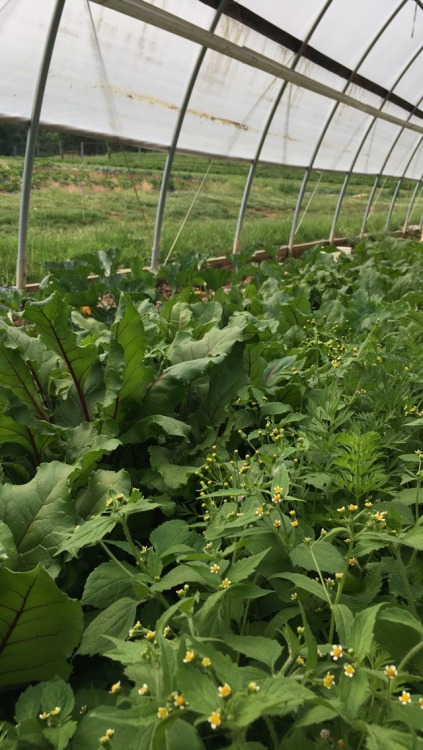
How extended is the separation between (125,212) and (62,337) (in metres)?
6.82

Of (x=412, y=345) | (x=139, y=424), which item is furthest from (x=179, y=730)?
(x=412, y=345)

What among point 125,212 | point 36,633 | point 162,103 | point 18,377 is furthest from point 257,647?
point 125,212

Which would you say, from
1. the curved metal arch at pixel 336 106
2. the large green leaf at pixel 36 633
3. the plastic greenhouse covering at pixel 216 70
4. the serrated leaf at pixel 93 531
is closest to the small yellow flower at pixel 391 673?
the serrated leaf at pixel 93 531

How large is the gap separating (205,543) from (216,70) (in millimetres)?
6012

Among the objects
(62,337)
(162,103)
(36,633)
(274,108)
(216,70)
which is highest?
(216,70)

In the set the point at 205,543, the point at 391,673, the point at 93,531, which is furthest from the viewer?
the point at 205,543

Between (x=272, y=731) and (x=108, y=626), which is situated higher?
(x=272, y=731)

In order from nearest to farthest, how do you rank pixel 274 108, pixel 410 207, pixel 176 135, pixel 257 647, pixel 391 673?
1. pixel 391 673
2. pixel 257 647
3. pixel 176 135
4. pixel 274 108
5. pixel 410 207

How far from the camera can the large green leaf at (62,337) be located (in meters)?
1.87

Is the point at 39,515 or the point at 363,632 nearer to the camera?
the point at 363,632

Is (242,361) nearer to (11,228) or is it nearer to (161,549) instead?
(161,549)

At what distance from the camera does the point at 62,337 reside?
1.89 m

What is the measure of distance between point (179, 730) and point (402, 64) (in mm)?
10971

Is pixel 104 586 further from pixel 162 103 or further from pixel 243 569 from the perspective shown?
pixel 162 103
